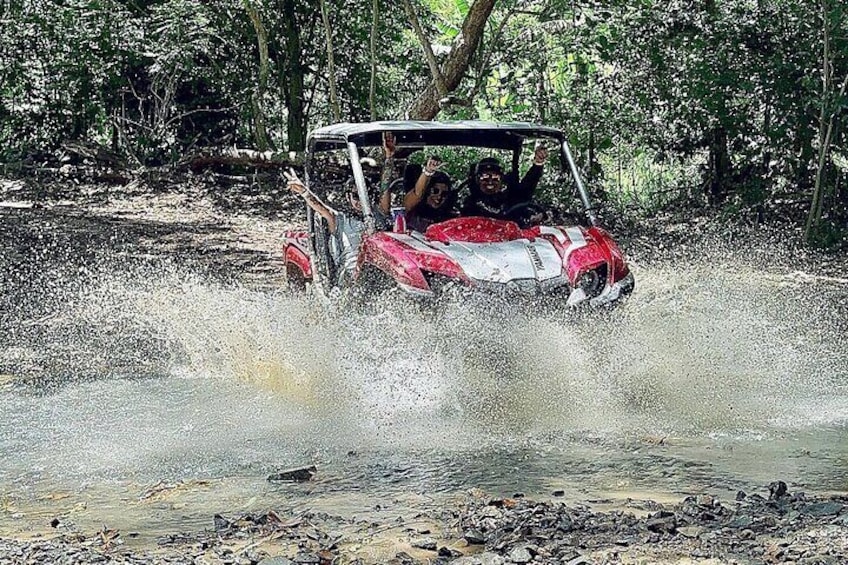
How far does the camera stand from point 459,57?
587 inches

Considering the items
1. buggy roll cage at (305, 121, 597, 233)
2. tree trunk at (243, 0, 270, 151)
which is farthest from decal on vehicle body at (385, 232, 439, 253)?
tree trunk at (243, 0, 270, 151)

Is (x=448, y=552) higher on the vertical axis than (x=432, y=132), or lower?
lower

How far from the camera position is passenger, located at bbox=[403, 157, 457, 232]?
7.89 meters

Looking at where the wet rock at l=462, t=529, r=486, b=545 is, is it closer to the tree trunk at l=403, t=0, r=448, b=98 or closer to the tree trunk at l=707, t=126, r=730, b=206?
the tree trunk at l=403, t=0, r=448, b=98

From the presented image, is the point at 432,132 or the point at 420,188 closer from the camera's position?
the point at 420,188

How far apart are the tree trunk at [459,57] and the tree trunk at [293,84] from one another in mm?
4093

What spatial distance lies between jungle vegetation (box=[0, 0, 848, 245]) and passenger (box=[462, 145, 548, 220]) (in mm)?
5984

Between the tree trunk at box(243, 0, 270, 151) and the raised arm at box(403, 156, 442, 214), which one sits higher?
the tree trunk at box(243, 0, 270, 151)

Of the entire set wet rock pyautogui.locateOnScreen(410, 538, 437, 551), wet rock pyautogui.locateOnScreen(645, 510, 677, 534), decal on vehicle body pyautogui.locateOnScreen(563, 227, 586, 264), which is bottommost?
wet rock pyautogui.locateOnScreen(410, 538, 437, 551)

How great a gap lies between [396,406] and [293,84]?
13.2 m

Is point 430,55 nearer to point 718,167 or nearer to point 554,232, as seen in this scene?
point 718,167

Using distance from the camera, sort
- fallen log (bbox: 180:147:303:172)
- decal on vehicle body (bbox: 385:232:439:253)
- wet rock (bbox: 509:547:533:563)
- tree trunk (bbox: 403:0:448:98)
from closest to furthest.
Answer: wet rock (bbox: 509:547:533:563) < decal on vehicle body (bbox: 385:232:439:253) < tree trunk (bbox: 403:0:448:98) < fallen log (bbox: 180:147:303:172)

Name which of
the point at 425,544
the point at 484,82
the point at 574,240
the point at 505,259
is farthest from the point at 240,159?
the point at 425,544

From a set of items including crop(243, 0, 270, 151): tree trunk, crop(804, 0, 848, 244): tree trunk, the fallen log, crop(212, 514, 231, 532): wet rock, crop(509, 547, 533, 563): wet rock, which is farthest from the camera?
crop(243, 0, 270, 151): tree trunk
